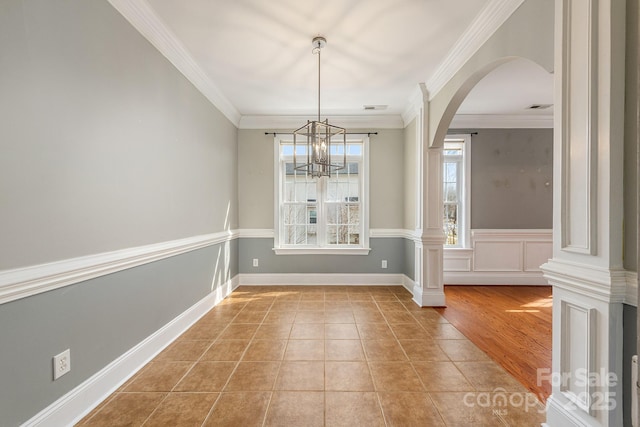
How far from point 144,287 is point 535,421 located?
8.97 feet

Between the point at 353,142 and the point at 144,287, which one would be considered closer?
the point at 144,287

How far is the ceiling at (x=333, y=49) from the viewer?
2148mm

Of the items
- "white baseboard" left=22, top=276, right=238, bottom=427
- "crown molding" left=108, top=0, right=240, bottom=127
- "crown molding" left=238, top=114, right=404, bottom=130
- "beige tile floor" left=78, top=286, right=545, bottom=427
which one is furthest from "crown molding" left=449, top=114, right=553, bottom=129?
"white baseboard" left=22, top=276, right=238, bottom=427

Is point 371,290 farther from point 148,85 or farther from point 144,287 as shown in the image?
point 148,85

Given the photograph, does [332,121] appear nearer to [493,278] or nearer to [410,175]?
[410,175]

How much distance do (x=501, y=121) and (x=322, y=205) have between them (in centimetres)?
321

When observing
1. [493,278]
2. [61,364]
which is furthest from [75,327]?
[493,278]

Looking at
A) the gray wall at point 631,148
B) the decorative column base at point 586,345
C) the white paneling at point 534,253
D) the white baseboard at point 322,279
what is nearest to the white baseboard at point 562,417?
the decorative column base at point 586,345

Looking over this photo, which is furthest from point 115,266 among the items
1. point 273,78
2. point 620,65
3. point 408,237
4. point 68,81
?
point 408,237

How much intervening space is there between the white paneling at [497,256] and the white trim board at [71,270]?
4.52 m

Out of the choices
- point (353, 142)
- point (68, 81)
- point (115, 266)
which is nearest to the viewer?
point (68, 81)

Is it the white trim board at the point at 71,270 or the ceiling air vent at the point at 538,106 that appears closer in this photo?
the white trim board at the point at 71,270

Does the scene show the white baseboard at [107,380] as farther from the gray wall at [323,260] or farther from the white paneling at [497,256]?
the white paneling at [497,256]

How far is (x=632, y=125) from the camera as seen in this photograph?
3.83 feet
